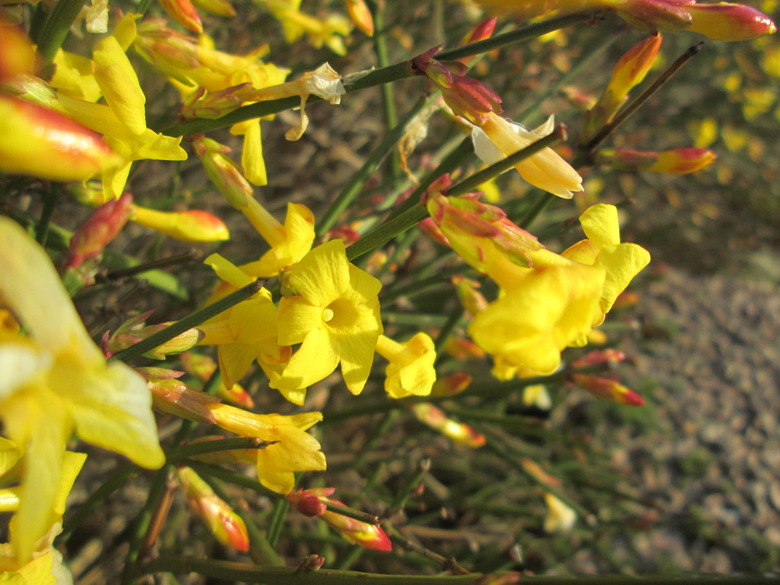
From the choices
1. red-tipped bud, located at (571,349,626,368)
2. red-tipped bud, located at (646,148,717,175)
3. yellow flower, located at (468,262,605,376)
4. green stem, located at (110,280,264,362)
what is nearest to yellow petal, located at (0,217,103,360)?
green stem, located at (110,280,264,362)

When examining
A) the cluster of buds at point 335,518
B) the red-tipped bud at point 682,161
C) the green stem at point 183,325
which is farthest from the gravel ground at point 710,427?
the green stem at point 183,325

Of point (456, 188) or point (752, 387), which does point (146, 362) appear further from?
point (752, 387)

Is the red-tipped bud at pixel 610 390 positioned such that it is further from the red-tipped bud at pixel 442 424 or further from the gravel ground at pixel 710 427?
the gravel ground at pixel 710 427

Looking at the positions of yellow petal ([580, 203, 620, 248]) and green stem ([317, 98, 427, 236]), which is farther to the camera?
green stem ([317, 98, 427, 236])

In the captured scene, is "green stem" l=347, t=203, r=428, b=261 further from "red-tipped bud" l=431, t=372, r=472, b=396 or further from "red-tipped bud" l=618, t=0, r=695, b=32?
"red-tipped bud" l=431, t=372, r=472, b=396

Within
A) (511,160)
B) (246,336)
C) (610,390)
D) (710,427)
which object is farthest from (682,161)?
(710,427)

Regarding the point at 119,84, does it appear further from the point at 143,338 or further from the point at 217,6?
the point at 217,6

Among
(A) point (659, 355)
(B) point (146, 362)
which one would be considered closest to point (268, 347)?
(B) point (146, 362)
